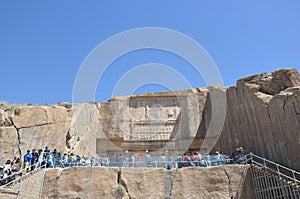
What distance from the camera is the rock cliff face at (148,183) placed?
12688 millimetres

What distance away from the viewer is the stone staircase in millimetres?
10391

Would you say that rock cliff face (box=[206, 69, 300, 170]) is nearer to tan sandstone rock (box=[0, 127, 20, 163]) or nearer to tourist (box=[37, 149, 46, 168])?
tourist (box=[37, 149, 46, 168])

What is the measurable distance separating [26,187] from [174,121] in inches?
539

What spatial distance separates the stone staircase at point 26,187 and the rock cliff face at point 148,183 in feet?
1.26

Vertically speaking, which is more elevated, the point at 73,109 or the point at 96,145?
the point at 73,109

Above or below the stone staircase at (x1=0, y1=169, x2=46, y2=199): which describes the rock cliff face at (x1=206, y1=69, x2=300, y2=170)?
above

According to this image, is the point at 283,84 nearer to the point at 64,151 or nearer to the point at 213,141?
the point at 213,141

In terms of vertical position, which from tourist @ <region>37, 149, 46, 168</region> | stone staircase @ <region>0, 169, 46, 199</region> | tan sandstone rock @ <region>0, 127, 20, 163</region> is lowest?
stone staircase @ <region>0, 169, 46, 199</region>

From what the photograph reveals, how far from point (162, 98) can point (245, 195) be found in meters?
12.6

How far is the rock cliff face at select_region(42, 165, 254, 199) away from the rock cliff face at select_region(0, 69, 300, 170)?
2.73 m

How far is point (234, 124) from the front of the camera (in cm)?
1906

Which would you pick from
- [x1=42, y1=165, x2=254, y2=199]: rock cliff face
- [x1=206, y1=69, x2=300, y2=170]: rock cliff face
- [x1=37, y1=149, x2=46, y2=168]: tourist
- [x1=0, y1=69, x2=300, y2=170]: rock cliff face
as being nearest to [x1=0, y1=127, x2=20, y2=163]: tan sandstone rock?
[x1=0, y1=69, x2=300, y2=170]: rock cliff face

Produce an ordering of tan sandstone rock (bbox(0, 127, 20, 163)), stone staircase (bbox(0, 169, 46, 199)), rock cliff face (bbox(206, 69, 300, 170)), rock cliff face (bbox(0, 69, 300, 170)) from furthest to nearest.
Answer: tan sandstone rock (bbox(0, 127, 20, 163)) < rock cliff face (bbox(0, 69, 300, 170)) < rock cliff face (bbox(206, 69, 300, 170)) < stone staircase (bbox(0, 169, 46, 199))

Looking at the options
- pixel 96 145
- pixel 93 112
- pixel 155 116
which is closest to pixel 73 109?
pixel 93 112
